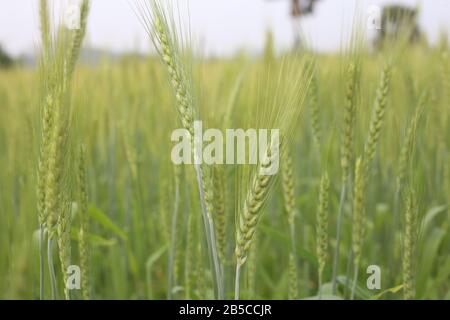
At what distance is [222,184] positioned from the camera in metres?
0.98

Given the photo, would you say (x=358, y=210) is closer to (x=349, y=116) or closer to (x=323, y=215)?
(x=323, y=215)

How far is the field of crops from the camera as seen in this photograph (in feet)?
2.91

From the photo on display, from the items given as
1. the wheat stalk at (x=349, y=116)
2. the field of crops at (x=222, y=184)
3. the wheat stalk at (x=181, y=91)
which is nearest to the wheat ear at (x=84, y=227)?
the field of crops at (x=222, y=184)

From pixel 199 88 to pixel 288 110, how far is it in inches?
6.6

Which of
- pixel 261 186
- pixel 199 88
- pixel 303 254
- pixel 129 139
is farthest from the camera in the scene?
pixel 129 139

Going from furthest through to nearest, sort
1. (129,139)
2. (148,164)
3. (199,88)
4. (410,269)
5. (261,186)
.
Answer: (148,164) < (129,139) < (410,269) < (199,88) < (261,186)

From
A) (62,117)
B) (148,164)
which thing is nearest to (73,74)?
(62,117)

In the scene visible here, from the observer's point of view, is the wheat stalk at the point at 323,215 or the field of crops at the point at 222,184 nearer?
the field of crops at the point at 222,184

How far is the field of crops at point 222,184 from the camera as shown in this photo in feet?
2.91

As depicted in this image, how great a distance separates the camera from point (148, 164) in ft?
8.18

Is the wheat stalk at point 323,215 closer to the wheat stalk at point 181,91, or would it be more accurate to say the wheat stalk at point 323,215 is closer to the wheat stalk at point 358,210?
the wheat stalk at point 358,210

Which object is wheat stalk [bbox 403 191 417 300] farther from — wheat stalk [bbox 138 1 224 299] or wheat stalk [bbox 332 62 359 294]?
wheat stalk [bbox 138 1 224 299]

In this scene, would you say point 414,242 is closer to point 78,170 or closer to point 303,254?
point 303,254

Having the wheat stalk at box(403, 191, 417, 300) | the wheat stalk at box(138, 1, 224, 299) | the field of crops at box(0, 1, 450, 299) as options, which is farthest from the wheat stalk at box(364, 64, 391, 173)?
the wheat stalk at box(138, 1, 224, 299)
